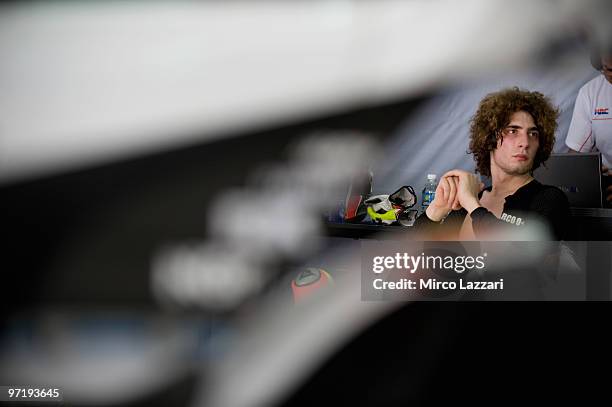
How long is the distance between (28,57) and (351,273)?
1.35 meters

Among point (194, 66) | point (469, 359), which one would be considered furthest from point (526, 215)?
point (194, 66)

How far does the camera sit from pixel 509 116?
5.64 feet

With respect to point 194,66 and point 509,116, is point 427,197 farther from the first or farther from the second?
point 194,66

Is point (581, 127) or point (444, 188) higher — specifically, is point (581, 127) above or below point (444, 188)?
above

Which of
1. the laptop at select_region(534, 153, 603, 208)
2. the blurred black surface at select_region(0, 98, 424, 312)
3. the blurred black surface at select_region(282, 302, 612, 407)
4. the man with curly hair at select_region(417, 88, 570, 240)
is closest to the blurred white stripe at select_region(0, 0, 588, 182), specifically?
the blurred black surface at select_region(0, 98, 424, 312)

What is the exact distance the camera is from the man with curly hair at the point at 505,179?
1.70 meters

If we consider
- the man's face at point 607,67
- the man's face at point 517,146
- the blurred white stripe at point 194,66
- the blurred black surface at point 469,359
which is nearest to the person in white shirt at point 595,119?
the man's face at point 607,67

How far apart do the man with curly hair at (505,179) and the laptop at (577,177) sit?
27mm

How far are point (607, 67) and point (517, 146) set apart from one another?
367 millimetres

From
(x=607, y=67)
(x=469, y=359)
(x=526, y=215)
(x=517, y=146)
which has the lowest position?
(x=469, y=359)

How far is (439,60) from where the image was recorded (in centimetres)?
173

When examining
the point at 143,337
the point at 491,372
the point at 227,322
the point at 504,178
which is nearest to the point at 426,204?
the point at 504,178

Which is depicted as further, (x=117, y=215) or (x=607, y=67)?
(x=117, y=215)

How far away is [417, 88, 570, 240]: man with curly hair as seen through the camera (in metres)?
1.70
